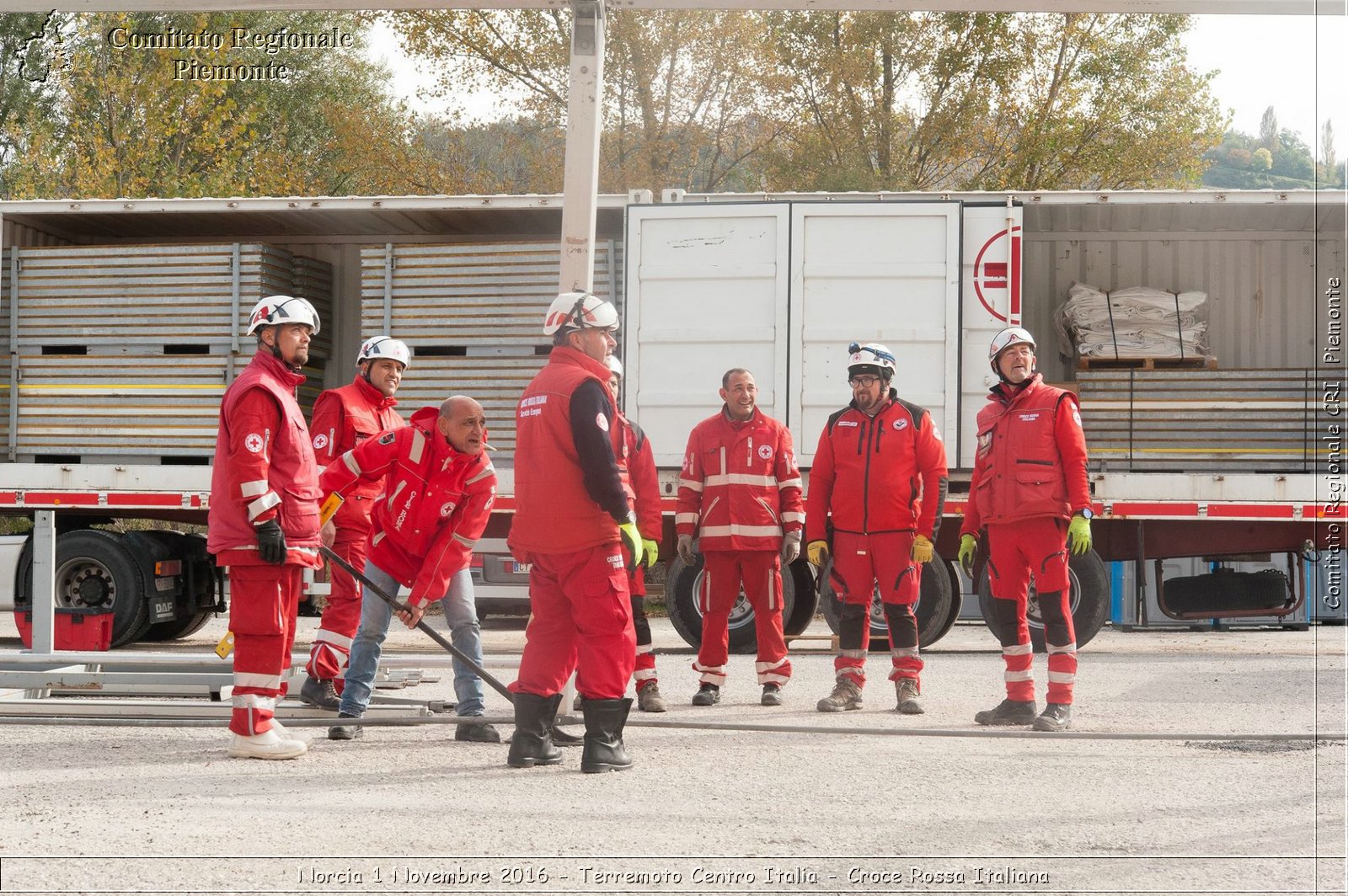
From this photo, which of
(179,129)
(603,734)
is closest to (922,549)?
(603,734)

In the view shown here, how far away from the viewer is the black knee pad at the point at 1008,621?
23.4ft

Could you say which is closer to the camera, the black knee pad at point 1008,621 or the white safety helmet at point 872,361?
the black knee pad at point 1008,621

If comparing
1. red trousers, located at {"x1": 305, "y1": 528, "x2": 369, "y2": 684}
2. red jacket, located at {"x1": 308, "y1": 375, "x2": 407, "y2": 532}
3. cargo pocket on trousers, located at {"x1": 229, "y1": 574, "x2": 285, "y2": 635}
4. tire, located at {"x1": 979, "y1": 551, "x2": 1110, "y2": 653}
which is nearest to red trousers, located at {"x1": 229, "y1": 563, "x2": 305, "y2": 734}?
cargo pocket on trousers, located at {"x1": 229, "y1": 574, "x2": 285, "y2": 635}

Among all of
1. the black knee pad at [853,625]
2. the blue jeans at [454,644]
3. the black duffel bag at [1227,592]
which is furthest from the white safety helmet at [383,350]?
the black duffel bag at [1227,592]

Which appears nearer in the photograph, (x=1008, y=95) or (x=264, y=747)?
(x=264, y=747)

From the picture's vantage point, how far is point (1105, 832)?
456 centimetres

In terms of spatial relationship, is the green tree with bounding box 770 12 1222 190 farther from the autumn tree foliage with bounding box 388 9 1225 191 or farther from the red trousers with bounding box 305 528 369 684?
the red trousers with bounding box 305 528 369 684

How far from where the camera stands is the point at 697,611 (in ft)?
34.4

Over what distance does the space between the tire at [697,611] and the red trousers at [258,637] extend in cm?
494

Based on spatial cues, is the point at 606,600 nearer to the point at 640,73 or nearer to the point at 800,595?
the point at 800,595

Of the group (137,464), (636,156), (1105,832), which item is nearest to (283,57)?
(636,156)

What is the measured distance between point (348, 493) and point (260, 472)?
120cm

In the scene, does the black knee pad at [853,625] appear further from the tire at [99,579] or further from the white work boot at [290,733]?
the tire at [99,579]

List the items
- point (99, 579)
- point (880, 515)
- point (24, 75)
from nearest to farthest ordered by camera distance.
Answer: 1. point (880, 515)
2. point (99, 579)
3. point (24, 75)
